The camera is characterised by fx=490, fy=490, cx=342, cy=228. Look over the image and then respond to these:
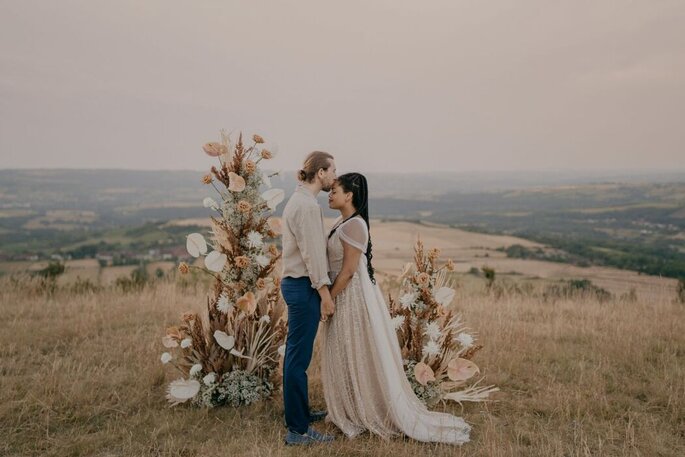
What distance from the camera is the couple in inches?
172

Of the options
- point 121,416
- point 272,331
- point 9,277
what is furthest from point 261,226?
point 9,277

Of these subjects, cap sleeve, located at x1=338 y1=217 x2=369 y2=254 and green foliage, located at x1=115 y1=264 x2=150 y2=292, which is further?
green foliage, located at x1=115 y1=264 x2=150 y2=292

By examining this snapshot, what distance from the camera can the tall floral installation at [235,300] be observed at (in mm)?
5180

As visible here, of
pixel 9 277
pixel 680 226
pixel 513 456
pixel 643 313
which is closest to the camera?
pixel 513 456

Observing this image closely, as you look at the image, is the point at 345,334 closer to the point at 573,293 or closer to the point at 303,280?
the point at 303,280

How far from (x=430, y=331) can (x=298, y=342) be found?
1.59 metres

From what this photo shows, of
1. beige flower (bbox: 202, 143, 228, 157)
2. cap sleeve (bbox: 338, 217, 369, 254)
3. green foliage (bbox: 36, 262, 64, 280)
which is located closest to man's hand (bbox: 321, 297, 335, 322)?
cap sleeve (bbox: 338, 217, 369, 254)

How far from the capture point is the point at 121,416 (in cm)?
515

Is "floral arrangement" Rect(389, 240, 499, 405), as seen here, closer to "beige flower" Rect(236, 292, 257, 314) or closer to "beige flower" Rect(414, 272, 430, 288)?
"beige flower" Rect(414, 272, 430, 288)

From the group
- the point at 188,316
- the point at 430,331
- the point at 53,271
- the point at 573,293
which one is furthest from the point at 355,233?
the point at 53,271

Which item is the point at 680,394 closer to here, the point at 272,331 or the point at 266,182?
the point at 272,331

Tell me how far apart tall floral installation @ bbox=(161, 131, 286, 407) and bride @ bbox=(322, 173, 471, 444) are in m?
0.90

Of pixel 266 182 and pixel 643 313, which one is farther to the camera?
pixel 643 313

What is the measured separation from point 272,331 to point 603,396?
3.82 metres
